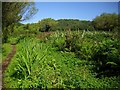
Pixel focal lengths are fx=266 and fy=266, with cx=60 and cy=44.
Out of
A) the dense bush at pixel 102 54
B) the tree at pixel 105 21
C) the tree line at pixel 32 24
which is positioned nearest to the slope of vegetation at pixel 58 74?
the dense bush at pixel 102 54

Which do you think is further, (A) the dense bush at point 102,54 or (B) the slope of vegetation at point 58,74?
(A) the dense bush at point 102,54

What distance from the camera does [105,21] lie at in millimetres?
41562

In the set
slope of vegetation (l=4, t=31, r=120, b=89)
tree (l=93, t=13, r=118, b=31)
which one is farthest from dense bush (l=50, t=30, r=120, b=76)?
tree (l=93, t=13, r=118, b=31)

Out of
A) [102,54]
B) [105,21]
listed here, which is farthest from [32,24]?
[102,54]

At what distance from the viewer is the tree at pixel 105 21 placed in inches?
1540

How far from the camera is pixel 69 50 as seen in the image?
1585 cm

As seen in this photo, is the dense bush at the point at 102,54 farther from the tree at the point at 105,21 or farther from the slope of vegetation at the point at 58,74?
the tree at the point at 105,21

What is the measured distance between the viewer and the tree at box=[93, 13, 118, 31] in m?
39.1

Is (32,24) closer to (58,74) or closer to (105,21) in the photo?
(105,21)

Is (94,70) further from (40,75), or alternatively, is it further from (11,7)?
(11,7)

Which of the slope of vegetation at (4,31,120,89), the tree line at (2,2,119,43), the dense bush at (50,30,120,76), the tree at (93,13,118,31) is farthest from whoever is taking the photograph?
the tree at (93,13,118,31)

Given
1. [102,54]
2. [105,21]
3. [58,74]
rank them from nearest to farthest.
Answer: [58,74] < [102,54] < [105,21]

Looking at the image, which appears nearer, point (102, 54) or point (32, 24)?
point (102, 54)

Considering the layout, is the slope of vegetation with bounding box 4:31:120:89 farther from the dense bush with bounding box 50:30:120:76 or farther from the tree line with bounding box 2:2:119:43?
the tree line with bounding box 2:2:119:43
